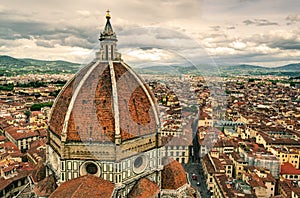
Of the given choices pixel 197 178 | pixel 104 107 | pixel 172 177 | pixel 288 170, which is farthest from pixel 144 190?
pixel 288 170

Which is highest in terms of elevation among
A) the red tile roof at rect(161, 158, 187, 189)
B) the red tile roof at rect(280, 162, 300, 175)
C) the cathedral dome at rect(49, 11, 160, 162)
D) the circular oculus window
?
the cathedral dome at rect(49, 11, 160, 162)

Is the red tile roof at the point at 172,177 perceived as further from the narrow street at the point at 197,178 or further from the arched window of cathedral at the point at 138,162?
the narrow street at the point at 197,178

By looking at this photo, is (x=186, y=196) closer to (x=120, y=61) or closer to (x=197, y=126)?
(x=120, y=61)

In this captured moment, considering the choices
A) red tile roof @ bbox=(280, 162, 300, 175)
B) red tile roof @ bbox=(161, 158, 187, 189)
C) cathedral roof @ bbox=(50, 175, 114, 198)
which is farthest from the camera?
red tile roof @ bbox=(280, 162, 300, 175)

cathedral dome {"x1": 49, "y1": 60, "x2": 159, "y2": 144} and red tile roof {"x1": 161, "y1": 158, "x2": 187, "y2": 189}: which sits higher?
cathedral dome {"x1": 49, "y1": 60, "x2": 159, "y2": 144}

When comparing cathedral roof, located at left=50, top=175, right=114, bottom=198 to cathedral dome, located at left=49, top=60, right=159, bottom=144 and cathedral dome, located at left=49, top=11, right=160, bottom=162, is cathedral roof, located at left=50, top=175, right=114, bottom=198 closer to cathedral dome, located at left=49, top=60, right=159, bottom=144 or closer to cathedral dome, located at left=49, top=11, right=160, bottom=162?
cathedral dome, located at left=49, top=11, right=160, bottom=162

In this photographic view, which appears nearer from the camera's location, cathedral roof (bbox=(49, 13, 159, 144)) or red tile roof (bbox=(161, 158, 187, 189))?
cathedral roof (bbox=(49, 13, 159, 144))

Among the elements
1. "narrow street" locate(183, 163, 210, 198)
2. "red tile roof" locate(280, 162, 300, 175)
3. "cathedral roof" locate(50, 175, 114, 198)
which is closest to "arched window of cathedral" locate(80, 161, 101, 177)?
"cathedral roof" locate(50, 175, 114, 198)
